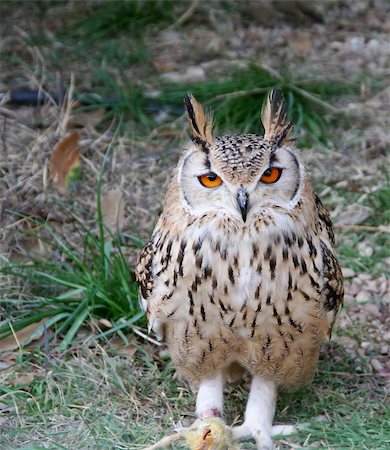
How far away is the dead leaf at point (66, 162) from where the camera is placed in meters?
5.57

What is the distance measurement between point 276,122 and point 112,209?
1.76 m

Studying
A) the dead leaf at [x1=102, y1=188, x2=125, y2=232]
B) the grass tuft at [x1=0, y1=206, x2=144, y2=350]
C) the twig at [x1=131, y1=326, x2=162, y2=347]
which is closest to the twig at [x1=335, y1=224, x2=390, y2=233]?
the dead leaf at [x1=102, y1=188, x2=125, y2=232]

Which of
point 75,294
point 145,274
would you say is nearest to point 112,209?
point 75,294

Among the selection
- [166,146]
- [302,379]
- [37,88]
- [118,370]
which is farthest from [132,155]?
[302,379]

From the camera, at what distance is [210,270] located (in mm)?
3605

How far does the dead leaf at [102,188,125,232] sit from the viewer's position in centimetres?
530

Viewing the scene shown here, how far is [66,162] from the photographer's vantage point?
5.66 meters

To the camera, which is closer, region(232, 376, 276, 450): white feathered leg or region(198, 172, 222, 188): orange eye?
region(198, 172, 222, 188): orange eye

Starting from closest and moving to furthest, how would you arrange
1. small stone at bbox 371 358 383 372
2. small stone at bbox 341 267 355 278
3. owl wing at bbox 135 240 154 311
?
owl wing at bbox 135 240 154 311
small stone at bbox 371 358 383 372
small stone at bbox 341 267 355 278

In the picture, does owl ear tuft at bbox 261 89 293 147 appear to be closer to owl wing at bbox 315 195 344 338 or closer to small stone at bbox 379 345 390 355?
owl wing at bbox 315 195 344 338

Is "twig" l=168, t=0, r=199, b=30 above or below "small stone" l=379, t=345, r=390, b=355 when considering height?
above

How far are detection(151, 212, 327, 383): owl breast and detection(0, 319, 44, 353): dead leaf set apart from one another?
0.93 metres

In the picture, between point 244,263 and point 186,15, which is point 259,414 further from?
point 186,15

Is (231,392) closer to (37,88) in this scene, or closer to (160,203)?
(160,203)
